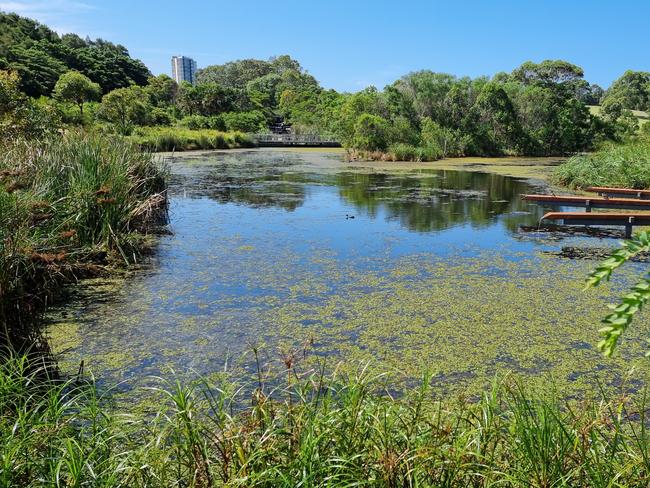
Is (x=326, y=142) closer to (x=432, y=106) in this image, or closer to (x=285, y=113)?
(x=432, y=106)

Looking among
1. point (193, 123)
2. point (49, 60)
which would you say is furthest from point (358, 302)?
point (49, 60)

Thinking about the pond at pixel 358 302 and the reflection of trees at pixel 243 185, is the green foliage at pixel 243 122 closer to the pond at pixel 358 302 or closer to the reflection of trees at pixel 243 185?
the reflection of trees at pixel 243 185

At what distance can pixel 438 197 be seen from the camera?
34.2 feet

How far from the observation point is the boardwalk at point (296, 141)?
100ft

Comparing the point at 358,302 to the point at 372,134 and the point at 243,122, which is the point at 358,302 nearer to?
the point at 372,134

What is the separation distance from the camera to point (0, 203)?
343cm

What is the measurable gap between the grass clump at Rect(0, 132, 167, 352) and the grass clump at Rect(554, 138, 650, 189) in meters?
8.86

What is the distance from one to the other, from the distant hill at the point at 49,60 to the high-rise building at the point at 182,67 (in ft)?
342

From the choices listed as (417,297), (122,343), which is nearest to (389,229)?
(417,297)

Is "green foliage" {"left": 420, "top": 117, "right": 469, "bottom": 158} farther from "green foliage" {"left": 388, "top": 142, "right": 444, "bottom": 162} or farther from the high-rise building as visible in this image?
the high-rise building

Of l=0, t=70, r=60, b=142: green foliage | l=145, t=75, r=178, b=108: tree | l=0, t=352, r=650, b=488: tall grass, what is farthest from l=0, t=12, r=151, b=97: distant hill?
l=0, t=352, r=650, b=488: tall grass

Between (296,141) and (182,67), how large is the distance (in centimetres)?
13172

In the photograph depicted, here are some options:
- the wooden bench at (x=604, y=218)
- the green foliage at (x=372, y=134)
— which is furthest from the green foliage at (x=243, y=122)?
the wooden bench at (x=604, y=218)

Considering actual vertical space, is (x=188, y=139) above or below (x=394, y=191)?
above
